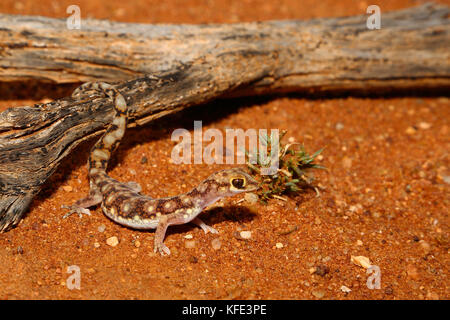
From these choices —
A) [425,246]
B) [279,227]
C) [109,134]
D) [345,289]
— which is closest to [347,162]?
[425,246]

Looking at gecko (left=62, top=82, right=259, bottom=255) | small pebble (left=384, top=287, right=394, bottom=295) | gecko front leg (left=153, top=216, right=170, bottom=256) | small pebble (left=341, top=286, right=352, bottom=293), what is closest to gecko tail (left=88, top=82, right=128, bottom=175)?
gecko (left=62, top=82, right=259, bottom=255)

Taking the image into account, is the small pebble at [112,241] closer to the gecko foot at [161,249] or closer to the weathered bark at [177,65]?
the gecko foot at [161,249]

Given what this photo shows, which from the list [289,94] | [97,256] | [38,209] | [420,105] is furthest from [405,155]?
[38,209]

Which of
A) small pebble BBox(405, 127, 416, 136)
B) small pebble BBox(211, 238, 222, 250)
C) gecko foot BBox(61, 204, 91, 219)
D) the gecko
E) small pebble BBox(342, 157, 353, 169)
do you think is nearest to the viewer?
the gecko

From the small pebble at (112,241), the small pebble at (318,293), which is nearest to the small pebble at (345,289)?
the small pebble at (318,293)

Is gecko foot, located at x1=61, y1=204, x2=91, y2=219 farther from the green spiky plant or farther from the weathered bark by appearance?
the green spiky plant

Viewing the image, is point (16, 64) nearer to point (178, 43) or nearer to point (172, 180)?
point (178, 43)

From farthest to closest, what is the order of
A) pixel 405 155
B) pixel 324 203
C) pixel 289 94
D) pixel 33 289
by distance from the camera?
pixel 289 94 < pixel 405 155 < pixel 324 203 < pixel 33 289
